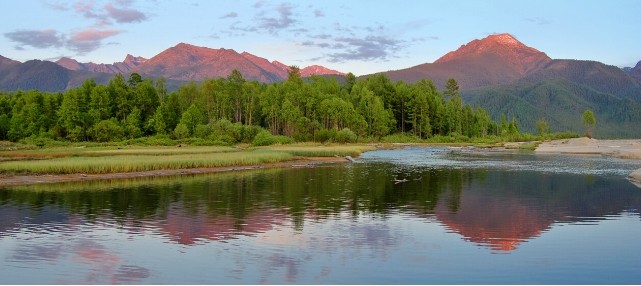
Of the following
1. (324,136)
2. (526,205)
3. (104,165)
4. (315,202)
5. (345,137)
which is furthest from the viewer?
(345,137)

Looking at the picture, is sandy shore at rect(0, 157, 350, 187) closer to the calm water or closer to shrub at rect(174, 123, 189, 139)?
the calm water

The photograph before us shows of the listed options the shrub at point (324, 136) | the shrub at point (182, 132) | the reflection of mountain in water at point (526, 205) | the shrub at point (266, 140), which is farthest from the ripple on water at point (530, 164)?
the shrub at point (182, 132)

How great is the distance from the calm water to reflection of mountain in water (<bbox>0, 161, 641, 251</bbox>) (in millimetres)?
132

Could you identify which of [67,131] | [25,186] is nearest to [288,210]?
[25,186]

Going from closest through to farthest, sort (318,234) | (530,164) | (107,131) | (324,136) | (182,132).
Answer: (318,234) → (530,164) → (107,131) → (182,132) → (324,136)

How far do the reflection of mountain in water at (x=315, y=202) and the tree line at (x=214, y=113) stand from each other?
80.0m

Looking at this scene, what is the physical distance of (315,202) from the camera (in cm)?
3966

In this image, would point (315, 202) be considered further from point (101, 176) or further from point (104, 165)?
point (104, 165)

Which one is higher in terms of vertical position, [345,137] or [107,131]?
[107,131]

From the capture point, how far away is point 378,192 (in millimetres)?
46156

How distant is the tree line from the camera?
136 m

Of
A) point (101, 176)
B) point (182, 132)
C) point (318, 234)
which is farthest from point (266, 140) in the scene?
point (318, 234)

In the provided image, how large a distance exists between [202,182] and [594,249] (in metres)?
37.4

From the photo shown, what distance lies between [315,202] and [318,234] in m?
12.3
